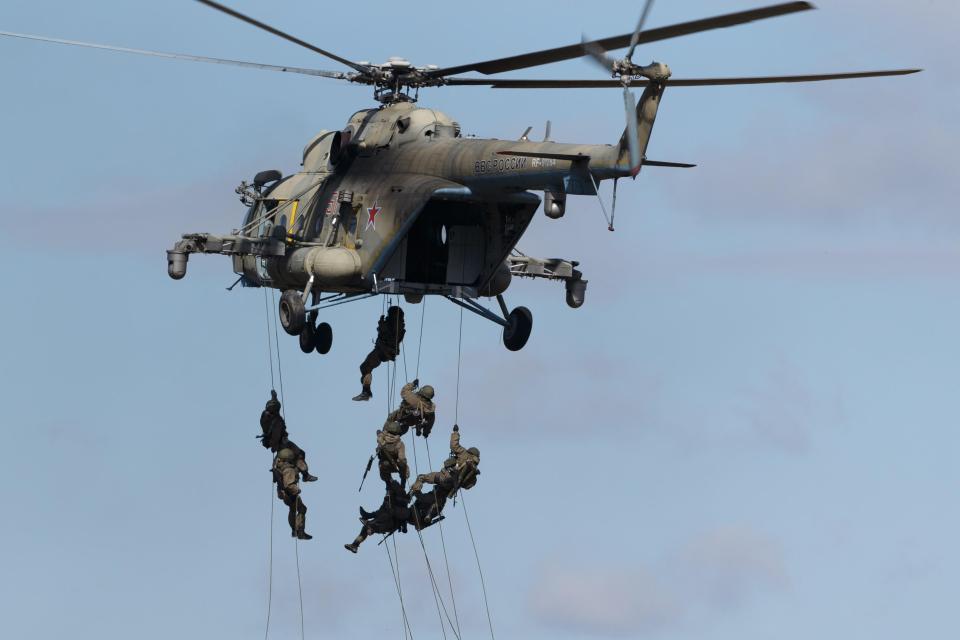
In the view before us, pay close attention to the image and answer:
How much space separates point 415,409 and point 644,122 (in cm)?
735

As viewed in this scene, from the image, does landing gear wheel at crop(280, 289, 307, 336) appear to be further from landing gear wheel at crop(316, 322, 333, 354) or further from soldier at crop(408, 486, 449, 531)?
soldier at crop(408, 486, 449, 531)

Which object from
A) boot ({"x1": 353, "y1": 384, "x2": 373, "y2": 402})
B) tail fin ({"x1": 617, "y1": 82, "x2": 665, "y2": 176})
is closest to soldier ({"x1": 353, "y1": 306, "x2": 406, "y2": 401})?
boot ({"x1": 353, "y1": 384, "x2": 373, "y2": 402})

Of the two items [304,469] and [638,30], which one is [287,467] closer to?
[304,469]

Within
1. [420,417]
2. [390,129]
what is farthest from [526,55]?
[420,417]

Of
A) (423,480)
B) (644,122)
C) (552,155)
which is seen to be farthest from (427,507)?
(644,122)

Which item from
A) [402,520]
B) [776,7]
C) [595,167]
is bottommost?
[402,520]

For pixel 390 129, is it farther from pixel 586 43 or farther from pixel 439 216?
pixel 586 43

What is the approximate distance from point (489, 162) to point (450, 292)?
2887 millimetres

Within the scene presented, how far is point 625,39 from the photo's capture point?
32719mm

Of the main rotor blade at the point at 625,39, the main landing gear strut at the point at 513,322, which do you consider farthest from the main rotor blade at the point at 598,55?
the main landing gear strut at the point at 513,322

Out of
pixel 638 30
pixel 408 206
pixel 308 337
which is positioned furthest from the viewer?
pixel 308 337

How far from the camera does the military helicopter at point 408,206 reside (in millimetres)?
35438

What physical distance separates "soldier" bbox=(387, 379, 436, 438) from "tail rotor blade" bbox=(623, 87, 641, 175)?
6687 millimetres

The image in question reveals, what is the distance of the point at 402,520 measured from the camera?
127ft
